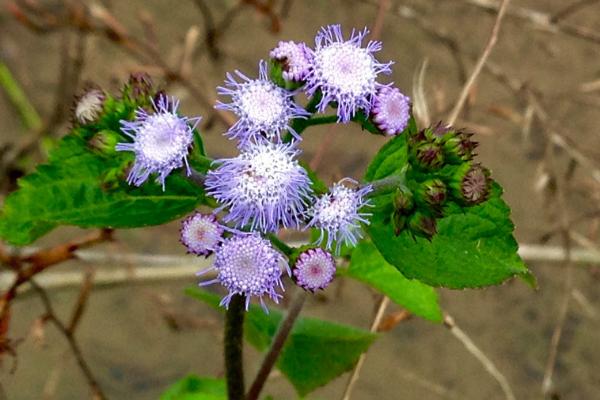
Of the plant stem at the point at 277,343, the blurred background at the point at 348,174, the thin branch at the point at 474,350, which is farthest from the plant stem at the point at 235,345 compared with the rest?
the blurred background at the point at 348,174

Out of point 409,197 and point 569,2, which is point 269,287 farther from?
point 569,2

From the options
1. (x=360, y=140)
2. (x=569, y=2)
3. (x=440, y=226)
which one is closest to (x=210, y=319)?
(x=360, y=140)

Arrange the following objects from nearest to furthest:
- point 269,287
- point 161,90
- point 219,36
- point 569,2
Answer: point 269,287 < point 161,90 < point 219,36 < point 569,2

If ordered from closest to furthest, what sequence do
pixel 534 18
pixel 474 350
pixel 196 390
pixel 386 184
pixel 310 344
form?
pixel 386 184 < pixel 310 344 < pixel 196 390 < pixel 474 350 < pixel 534 18

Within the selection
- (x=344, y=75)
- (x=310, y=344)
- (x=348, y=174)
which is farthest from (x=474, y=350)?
(x=348, y=174)

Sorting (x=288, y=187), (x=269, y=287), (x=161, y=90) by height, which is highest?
(x=161, y=90)

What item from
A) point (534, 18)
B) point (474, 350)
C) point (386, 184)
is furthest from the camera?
point (534, 18)

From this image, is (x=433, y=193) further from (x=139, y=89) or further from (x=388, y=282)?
(x=139, y=89)
